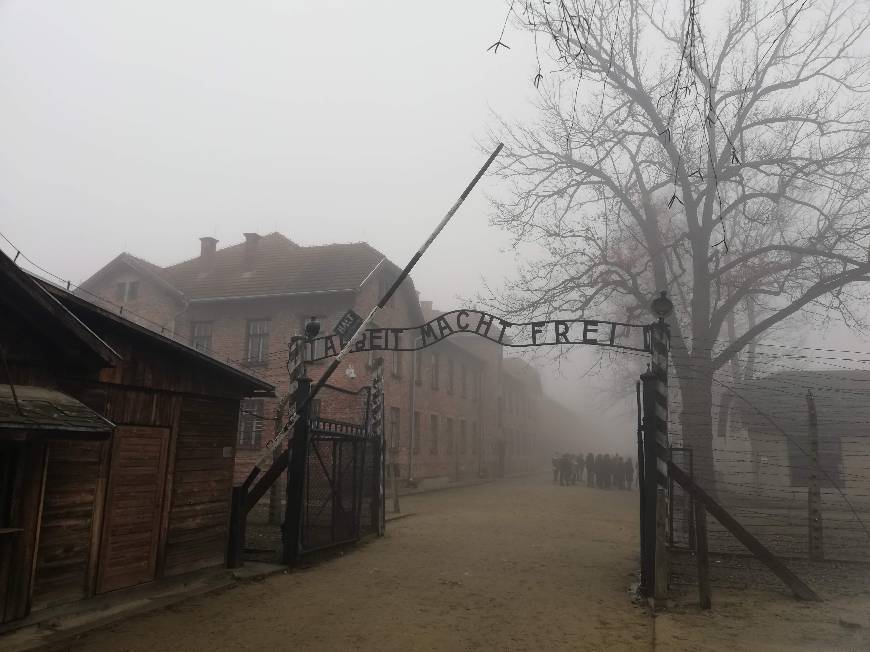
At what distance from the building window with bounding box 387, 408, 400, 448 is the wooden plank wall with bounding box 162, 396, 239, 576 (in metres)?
14.7

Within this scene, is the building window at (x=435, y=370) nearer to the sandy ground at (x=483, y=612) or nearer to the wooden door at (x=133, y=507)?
the sandy ground at (x=483, y=612)

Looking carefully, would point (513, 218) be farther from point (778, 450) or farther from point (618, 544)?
point (778, 450)

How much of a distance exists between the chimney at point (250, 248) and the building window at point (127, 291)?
16.0ft

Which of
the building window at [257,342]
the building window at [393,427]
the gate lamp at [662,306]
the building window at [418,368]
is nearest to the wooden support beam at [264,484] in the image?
the gate lamp at [662,306]

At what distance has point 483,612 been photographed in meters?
7.15

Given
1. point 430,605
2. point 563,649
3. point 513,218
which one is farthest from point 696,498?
point 513,218

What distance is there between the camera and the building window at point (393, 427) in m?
24.1

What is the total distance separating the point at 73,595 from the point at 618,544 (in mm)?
9855

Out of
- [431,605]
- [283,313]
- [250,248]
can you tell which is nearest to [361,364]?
[283,313]

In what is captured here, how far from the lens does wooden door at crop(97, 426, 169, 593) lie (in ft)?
22.9

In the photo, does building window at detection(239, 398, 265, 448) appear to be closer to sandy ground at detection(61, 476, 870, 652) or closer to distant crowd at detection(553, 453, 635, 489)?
sandy ground at detection(61, 476, 870, 652)

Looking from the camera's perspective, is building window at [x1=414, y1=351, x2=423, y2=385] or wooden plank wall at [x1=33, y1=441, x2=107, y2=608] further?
building window at [x1=414, y1=351, x2=423, y2=385]

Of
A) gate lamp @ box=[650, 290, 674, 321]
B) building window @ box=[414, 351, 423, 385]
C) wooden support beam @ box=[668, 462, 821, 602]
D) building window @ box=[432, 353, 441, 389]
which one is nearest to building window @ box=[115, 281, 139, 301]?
building window @ box=[414, 351, 423, 385]

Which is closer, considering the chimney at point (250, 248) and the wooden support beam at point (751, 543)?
the wooden support beam at point (751, 543)
